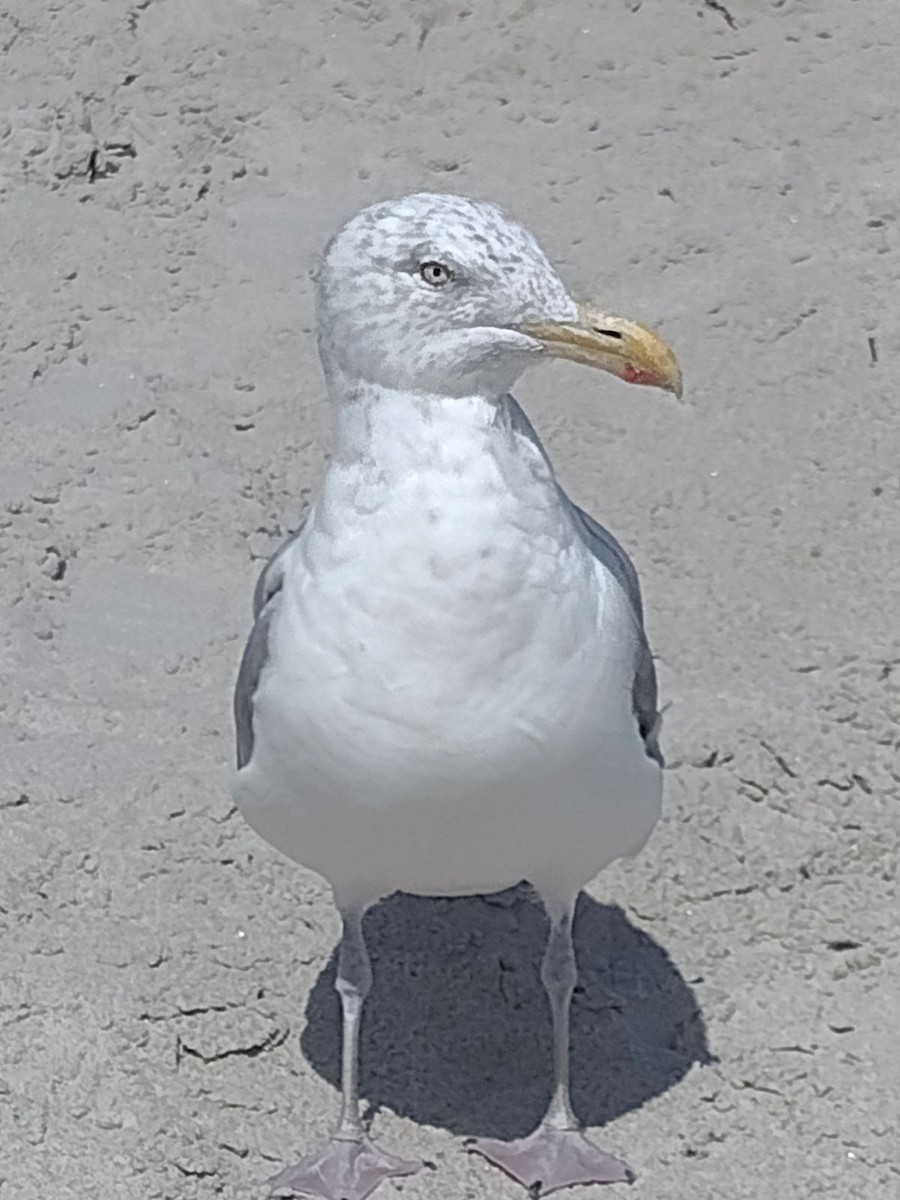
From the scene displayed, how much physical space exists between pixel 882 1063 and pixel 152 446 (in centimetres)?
256

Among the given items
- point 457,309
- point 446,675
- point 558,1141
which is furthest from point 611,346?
point 558,1141

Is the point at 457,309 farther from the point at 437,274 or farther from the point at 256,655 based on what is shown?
the point at 256,655

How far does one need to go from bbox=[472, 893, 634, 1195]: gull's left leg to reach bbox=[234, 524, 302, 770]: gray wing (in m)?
0.58

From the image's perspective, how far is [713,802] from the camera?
4.68 metres

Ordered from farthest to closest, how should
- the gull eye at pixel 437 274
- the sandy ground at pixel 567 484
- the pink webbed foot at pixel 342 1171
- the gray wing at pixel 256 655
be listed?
1. the sandy ground at pixel 567 484
2. the pink webbed foot at pixel 342 1171
3. the gray wing at pixel 256 655
4. the gull eye at pixel 437 274

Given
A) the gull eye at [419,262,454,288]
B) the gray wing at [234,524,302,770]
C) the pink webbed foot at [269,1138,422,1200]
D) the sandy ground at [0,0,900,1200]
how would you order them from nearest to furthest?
the gull eye at [419,262,454,288] < the gray wing at [234,524,302,770] < the pink webbed foot at [269,1138,422,1200] < the sandy ground at [0,0,900,1200]

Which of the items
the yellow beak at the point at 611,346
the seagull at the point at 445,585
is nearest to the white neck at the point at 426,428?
→ the seagull at the point at 445,585

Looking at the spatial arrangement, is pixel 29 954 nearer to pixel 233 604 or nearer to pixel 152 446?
pixel 233 604

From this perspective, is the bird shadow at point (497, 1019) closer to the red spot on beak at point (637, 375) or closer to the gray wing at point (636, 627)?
the gray wing at point (636, 627)

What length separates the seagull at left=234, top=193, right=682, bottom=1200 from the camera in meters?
3.20

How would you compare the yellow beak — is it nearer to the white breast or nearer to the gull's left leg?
the white breast

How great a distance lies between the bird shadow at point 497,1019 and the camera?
4121 mm

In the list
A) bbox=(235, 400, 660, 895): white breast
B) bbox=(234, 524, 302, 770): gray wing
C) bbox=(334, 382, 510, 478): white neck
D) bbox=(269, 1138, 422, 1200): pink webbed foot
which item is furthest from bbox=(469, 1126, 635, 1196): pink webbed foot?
bbox=(334, 382, 510, 478): white neck

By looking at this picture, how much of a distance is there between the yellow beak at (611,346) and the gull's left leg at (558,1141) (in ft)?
3.36
